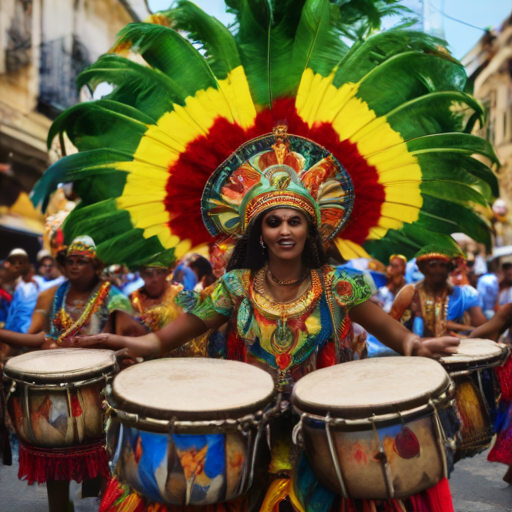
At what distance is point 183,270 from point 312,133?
6409mm

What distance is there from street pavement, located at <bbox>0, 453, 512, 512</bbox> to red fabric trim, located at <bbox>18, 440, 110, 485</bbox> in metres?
1.15

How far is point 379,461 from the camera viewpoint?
7.67 ft

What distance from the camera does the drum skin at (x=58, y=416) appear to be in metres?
3.53

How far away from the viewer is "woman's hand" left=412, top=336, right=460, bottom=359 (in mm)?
2988

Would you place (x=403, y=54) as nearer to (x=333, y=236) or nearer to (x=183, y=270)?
(x=333, y=236)

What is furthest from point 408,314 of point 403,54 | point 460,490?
point 403,54

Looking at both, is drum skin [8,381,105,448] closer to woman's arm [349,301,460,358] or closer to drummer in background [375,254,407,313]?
woman's arm [349,301,460,358]

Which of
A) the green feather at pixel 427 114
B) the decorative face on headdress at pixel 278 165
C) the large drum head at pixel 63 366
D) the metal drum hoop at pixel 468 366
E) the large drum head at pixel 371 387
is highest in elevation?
the green feather at pixel 427 114

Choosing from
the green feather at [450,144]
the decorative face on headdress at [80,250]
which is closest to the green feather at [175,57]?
→ the green feather at [450,144]

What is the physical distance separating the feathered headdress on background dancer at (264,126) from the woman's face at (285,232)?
41 cm

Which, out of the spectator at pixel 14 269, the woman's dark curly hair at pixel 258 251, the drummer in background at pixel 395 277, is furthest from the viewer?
the drummer in background at pixel 395 277

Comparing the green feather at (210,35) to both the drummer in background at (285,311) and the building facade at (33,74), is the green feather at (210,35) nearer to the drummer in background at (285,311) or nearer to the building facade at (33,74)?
the drummer in background at (285,311)

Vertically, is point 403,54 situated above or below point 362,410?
above

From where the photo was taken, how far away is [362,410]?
7.63ft
